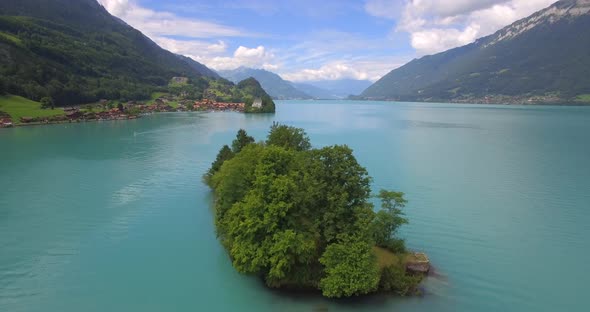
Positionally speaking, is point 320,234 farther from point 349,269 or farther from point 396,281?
point 396,281

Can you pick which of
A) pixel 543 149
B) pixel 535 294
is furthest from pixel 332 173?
pixel 543 149

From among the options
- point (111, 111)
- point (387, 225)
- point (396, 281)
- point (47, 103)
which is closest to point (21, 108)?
point (47, 103)

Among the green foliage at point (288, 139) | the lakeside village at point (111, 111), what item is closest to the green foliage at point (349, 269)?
→ the green foliage at point (288, 139)

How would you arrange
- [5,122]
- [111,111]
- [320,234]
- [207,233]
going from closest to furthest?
[320,234] < [207,233] < [5,122] < [111,111]

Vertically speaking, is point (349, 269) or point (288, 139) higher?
point (288, 139)

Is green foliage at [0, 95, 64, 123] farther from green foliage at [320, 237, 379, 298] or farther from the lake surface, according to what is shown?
green foliage at [320, 237, 379, 298]

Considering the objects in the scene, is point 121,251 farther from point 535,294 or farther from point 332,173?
point 535,294

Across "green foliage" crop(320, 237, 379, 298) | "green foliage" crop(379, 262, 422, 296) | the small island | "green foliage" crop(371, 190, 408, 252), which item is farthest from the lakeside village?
"green foliage" crop(379, 262, 422, 296)
